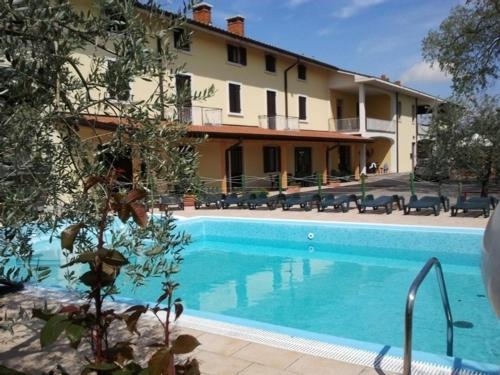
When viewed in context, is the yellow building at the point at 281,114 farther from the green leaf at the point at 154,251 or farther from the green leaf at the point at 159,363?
the green leaf at the point at 159,363

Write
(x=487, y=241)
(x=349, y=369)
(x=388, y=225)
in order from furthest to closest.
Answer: (x=388, y=225)
(x=349, y=369)
(x=487, y=241)

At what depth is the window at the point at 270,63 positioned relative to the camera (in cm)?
2327

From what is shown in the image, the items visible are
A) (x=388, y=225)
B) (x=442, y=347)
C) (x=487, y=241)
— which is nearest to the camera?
(x=487, y=241)

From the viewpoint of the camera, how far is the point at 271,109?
23750 mm

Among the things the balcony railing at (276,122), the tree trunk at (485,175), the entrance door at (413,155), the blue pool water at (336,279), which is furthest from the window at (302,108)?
the blue pool water at (336,279)

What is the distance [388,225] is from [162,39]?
855cm

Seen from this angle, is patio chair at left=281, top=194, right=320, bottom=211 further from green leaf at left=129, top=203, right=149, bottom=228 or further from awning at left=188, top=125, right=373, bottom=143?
green leaf at left=129, top=203, right=149, bottom=228

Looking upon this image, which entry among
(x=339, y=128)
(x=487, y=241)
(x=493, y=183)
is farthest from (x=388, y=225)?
(x=339, y=128)

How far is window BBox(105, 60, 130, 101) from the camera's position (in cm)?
205

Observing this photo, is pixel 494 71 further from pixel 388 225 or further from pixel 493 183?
pixel 388 225

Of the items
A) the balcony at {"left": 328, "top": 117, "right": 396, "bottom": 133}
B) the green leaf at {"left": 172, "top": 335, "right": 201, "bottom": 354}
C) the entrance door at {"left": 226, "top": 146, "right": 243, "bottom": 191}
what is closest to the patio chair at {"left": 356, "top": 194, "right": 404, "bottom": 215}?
the entrance door at {"left": 226, "top": 146, "right": 243, "bottom": 191}

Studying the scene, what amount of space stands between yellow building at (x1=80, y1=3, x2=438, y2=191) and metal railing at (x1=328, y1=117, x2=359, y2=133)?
6cm

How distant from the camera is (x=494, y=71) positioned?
18219 mm

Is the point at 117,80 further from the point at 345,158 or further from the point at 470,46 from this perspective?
the point at 345,158
